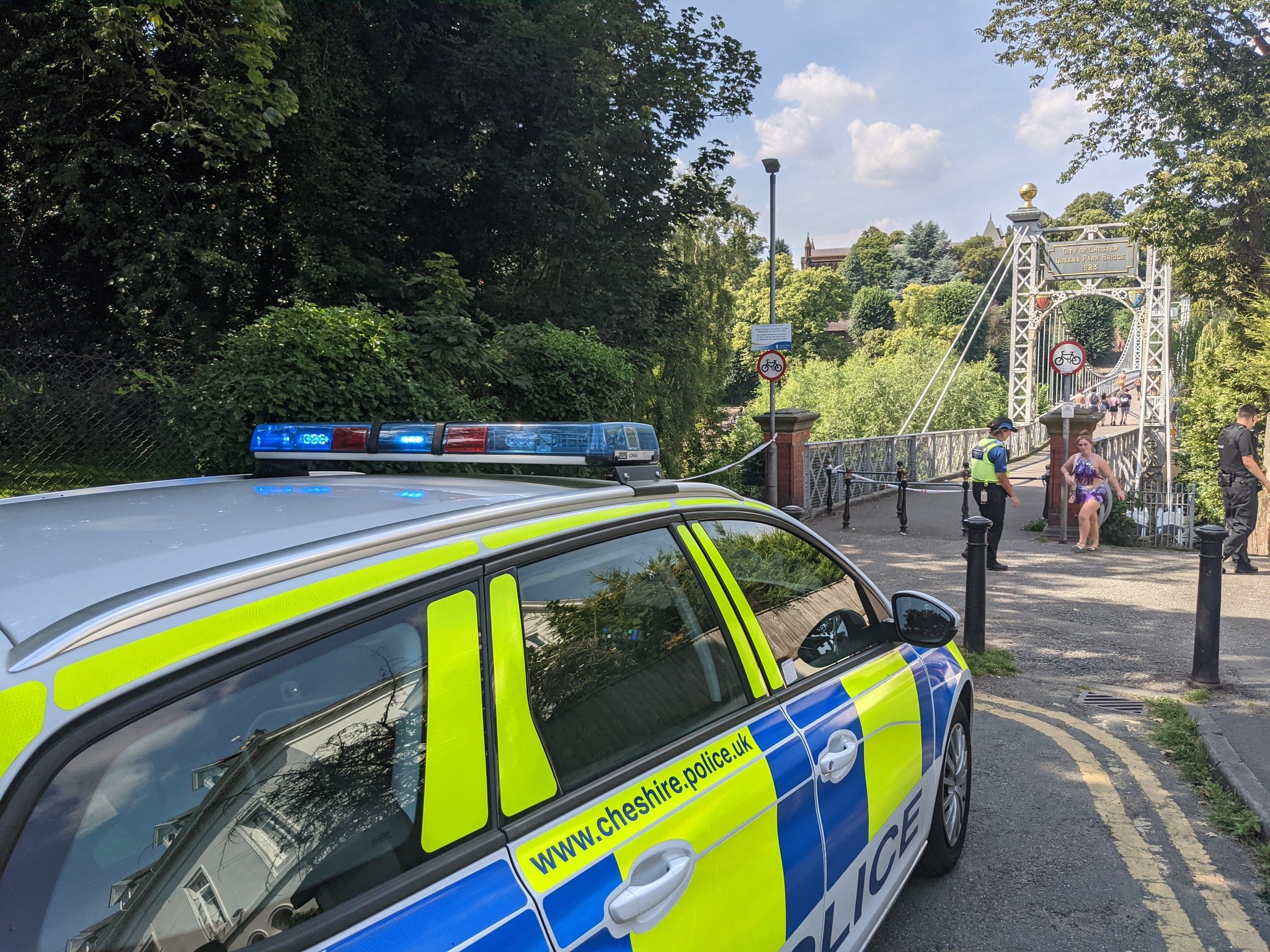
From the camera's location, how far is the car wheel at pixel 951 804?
11.9ft

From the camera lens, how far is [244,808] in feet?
4.34

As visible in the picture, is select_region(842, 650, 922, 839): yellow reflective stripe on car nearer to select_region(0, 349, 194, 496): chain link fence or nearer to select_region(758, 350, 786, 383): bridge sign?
select_region(0, 349, 194, 496): chain link fence

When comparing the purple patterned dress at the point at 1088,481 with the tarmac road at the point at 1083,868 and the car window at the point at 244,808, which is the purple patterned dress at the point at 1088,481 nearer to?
the tarmac road at the point at 1083,868

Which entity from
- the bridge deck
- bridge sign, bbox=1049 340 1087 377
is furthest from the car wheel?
bridge sign, bbox=1049 340 1087 377

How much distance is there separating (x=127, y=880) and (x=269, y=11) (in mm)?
9890

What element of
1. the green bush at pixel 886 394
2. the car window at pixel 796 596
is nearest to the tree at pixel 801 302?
the green bush at pixel 886 394

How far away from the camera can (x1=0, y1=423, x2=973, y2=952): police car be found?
1.18m

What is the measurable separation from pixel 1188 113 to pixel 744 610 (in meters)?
19.7

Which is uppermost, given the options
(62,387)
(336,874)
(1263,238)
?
(1263,238)

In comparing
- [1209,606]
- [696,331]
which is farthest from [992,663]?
[696,331]

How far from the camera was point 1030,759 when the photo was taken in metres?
5.22

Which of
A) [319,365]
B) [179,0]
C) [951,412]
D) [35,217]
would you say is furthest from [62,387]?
[951,412]

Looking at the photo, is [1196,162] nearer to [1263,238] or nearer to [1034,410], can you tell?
[1263,238]

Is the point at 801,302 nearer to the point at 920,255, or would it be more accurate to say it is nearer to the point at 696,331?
the point at 920,255
